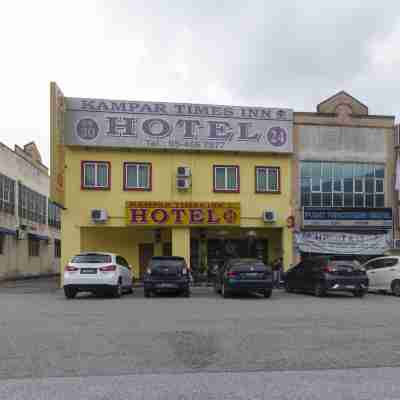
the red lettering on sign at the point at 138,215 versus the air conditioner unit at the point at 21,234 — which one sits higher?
the red lettering on sign at the point at 138,215

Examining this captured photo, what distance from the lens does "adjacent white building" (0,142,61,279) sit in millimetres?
35812

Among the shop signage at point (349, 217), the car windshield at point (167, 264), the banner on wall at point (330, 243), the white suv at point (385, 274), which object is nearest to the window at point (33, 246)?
the banner on wall at point (330, 243)

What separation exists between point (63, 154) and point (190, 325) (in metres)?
15.5

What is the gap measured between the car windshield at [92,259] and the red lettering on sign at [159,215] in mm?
6980

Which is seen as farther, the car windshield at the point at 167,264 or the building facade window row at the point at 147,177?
the building facade window row at the point at 147,177

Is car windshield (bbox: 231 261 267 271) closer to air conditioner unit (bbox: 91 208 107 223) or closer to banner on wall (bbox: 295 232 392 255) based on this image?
banner on wall (bbox: 295 232 392 255)

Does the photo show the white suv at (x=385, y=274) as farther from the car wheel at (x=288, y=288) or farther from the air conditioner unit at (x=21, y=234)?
the air conditioner unit at (x=21, y=234)

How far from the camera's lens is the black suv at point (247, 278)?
19328 mm

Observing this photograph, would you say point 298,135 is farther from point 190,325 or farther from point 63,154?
point 190,325

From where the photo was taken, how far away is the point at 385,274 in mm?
21781

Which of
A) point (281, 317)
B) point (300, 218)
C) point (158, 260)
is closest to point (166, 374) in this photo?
point (281, 317)

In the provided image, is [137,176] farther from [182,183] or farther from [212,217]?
[212,217]

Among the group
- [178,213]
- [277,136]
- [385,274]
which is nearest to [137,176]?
[178,213]

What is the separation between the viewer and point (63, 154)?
24891 millimetres
